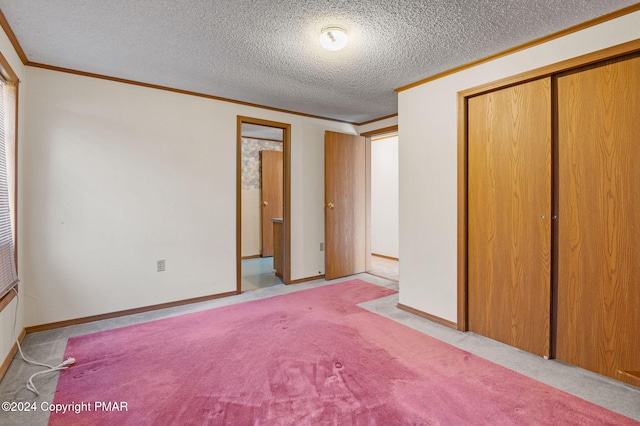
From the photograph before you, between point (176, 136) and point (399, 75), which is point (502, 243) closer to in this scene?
point (399, 75)

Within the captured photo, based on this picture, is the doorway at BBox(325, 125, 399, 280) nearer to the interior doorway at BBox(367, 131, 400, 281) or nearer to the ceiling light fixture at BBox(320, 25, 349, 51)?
the interior doorway at BBox(367, 131, 400, 281)

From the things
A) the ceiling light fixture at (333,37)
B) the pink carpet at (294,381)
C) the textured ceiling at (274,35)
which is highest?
the textured ceiling at (274,35)

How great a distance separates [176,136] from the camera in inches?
131

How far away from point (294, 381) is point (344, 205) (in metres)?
2.94

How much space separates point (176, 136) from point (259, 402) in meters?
2.74

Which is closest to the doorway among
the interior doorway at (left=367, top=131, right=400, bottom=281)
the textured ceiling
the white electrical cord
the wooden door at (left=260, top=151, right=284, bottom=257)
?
the interior doorway at (left=367, top=131, right=400, bottom=281)

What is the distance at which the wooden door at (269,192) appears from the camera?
625 cm

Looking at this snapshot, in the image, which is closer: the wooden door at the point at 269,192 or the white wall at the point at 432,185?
the white wall at the point at 432,185

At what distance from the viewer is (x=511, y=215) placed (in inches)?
95.7

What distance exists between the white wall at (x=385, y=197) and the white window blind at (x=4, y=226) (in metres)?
5.37

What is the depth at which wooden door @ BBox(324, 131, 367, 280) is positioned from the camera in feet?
14.5

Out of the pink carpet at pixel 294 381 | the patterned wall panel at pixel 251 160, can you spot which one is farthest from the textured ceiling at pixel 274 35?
the patterned wall panel at pixel 251 160

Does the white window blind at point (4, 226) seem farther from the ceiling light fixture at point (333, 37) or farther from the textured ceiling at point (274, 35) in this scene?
the ceiling light fixture at point (333, 37)

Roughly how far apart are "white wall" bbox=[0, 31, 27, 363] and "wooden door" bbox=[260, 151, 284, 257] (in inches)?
153
